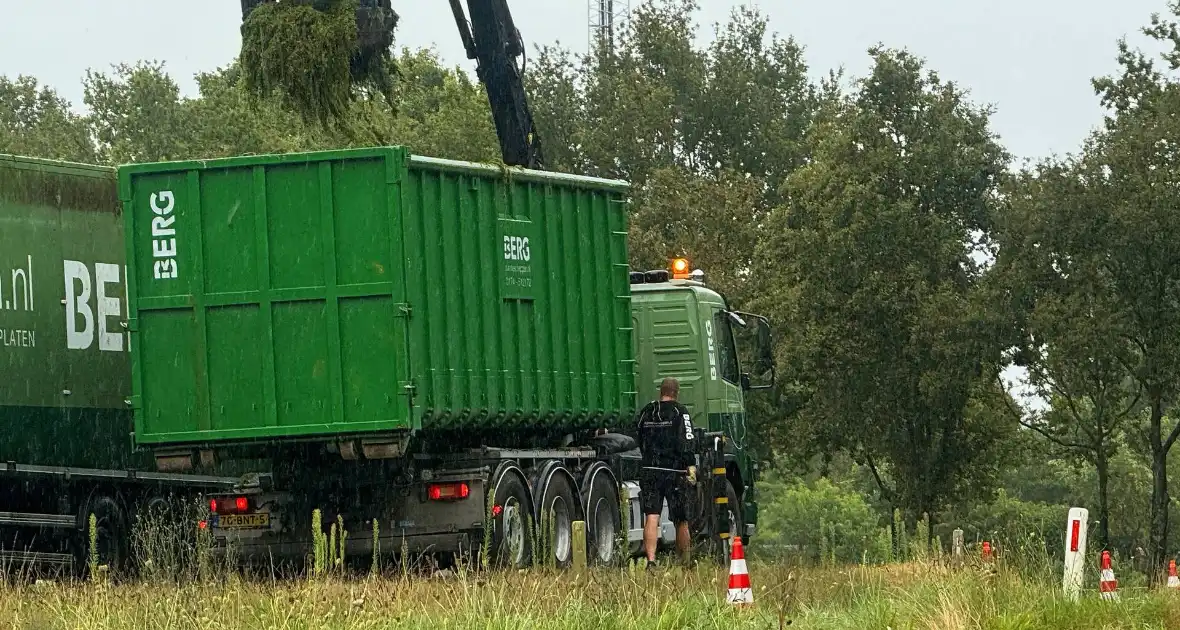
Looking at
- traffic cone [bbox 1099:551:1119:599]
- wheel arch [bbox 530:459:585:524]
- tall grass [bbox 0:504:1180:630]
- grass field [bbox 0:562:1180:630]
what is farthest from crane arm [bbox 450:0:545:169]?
traffic cone [bbox 1099:551:1119:599]

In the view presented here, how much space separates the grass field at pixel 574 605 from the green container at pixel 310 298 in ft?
8.32

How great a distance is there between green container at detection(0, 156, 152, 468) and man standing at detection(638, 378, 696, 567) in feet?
15.0

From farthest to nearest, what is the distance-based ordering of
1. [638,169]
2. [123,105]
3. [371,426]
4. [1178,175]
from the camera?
[123,105] < [638,169] < [1178,175] < [371,426]

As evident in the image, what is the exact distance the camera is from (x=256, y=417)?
48.8ft

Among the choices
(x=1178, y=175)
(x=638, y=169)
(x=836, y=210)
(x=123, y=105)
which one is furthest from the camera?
(x=123, y=105)

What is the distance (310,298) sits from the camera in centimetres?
1470

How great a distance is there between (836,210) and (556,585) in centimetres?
2833

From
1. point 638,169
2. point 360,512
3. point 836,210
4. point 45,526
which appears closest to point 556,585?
point 360,512

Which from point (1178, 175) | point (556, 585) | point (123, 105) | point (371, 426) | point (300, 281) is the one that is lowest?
point (556, 585)

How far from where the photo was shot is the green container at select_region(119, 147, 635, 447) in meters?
14.6

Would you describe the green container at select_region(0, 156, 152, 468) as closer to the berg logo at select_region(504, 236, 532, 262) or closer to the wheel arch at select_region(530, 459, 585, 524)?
the berg logo at select_region(504, 236, 532, 262)

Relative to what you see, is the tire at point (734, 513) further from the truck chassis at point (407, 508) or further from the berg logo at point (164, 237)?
the berg logo at point (164, 237)

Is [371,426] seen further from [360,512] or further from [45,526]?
[45,526]

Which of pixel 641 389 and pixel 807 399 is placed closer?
pixel 641 389
